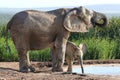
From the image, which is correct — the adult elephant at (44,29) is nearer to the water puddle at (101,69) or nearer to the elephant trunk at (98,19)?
the elephant trunk at (98,19)

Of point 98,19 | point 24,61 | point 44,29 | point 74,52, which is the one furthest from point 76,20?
point 24,61

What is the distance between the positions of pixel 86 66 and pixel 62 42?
3515 mm

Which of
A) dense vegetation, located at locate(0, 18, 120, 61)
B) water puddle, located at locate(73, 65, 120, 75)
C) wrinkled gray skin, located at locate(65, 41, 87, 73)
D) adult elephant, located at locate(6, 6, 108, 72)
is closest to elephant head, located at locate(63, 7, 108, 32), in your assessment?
adult elephant, located at locate(6, 6, 108, 72)

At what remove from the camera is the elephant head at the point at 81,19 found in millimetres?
16297

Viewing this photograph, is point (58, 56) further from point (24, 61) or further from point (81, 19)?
point (81, 19)

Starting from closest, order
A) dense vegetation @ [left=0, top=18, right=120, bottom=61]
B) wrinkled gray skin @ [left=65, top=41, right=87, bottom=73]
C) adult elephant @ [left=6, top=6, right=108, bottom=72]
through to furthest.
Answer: adult elephant @ [left=6, top=6, right=108, bottom=72], wrinkled gray skin @ [left=65, top=41, right=87, bottom=73], dense vegetation @ [left=0, top=18, right=120, bottom=61]

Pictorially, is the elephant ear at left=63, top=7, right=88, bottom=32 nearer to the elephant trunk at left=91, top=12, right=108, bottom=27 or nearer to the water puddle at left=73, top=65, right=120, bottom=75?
the elephant trunk at left=91, top=12, right=108, bottom=27

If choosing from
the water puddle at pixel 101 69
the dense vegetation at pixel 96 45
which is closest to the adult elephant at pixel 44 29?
the water puddle at pixel 101 69

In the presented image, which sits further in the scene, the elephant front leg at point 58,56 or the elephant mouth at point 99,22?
the elephant mouth at point 99,22

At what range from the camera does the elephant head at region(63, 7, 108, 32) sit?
16297 mm

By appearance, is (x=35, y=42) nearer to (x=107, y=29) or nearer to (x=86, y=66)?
(x=86, y=66)

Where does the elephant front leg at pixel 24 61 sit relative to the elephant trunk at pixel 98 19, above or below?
below

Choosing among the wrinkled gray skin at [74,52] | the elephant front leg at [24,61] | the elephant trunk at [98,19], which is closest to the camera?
the elephant front leg at [24,61]

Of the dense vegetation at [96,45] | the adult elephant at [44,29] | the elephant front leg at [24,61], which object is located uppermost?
the adult elephant at [44,29]
